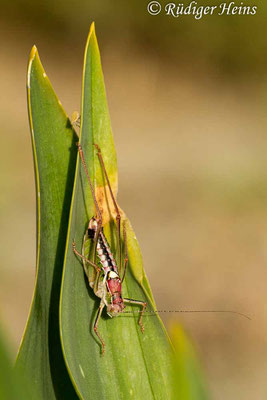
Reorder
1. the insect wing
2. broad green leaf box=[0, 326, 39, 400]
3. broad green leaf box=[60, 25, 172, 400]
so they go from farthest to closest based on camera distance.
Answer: the insect wing → broad green leaf box=[60, 25, 172, 400] → broad green leaf box=[0, 326, 39, 400]

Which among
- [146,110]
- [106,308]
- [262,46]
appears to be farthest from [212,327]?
[106,308]

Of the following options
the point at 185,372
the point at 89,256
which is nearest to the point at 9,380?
the point at 185,372

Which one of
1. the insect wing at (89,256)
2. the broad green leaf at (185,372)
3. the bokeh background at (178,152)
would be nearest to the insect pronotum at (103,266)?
the insect wing at (89,256)

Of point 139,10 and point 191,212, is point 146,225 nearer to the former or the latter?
point 191,212

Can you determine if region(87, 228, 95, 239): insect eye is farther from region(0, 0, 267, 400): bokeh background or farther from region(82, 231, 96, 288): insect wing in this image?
region(0, 0, 267, 400): bokeh background

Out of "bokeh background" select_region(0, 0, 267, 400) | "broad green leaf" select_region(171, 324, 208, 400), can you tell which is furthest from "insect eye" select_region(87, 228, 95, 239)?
"bokeh background" select_region(0, 0, 267, 400)

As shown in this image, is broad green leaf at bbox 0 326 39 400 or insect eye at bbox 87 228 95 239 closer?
broad green leaf at bbox 0 326 39 400

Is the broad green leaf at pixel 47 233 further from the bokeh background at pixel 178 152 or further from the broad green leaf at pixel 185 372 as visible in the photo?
the bokeh background at pixel 178 152
